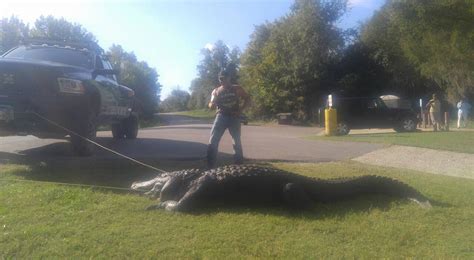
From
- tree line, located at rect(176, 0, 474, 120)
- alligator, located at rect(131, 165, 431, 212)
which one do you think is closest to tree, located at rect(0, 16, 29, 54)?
tree line, located at rect(176, 0, 474, 120)

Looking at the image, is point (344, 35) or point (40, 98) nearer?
point (40, 98)

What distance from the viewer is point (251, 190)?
16.2ft

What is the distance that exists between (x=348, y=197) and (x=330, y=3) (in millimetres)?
32008

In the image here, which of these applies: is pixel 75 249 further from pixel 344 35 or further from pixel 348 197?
pixel 344 35

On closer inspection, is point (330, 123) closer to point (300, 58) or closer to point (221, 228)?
point (221, 228)

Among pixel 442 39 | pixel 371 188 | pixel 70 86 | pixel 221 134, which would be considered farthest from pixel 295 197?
pixel 442 39

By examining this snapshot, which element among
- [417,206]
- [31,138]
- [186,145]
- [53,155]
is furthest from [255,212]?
[31,138]

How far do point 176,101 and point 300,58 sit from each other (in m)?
63.6

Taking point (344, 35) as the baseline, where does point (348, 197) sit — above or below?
below

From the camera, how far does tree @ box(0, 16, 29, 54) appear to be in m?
31.6

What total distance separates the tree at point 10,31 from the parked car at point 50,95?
26.7 m

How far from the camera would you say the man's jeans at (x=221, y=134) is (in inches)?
287

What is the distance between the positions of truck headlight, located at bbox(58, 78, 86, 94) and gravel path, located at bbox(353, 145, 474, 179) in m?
5.48

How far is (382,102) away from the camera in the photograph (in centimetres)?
2053
